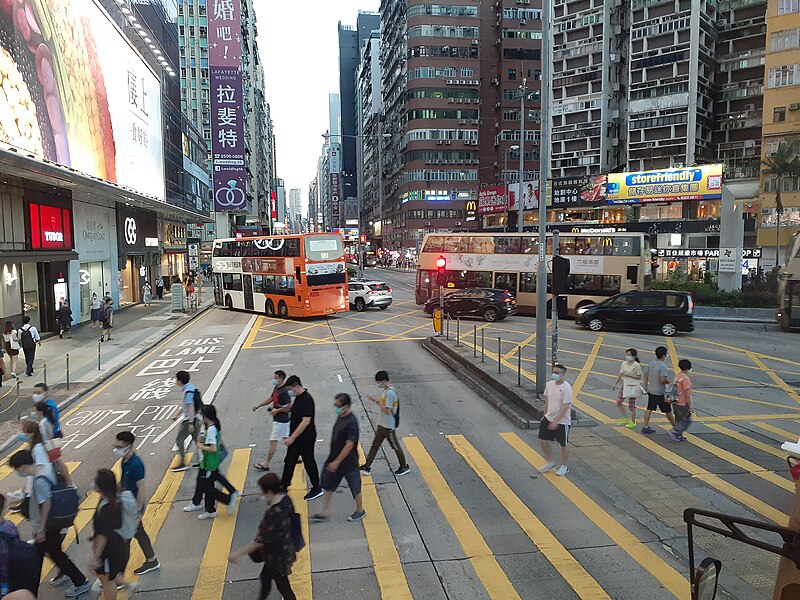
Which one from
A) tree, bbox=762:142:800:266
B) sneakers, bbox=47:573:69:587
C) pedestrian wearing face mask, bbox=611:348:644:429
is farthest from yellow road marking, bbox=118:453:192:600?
tree, bbox=762:142:800:266

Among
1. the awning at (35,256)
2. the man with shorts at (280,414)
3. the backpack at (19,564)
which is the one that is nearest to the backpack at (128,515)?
the backpack at (19,564)

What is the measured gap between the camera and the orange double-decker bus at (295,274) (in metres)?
28.2

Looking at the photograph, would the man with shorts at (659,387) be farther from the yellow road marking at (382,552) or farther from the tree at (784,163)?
the tree at (784,163)

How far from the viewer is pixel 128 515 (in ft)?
18.6

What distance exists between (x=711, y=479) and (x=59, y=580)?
8780mm

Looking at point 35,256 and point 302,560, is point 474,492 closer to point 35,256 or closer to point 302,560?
point 302,560

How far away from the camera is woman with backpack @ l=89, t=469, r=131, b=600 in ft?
17.9

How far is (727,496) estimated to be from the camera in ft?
27.0

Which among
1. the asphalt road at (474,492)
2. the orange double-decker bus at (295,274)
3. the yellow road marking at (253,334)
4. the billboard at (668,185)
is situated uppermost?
the billboard at (668,185)

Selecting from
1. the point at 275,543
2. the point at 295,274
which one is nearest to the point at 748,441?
the point at 275,543

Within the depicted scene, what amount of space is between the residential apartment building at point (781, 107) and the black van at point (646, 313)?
2804 cm

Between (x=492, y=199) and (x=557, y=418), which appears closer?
(x=557, y=418)

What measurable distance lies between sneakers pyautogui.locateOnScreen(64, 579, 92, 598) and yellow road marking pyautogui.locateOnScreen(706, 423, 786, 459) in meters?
10.4

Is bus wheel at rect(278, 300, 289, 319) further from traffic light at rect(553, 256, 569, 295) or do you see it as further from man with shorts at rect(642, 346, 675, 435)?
man with shorts at rect(642, 346, 675, 435)
